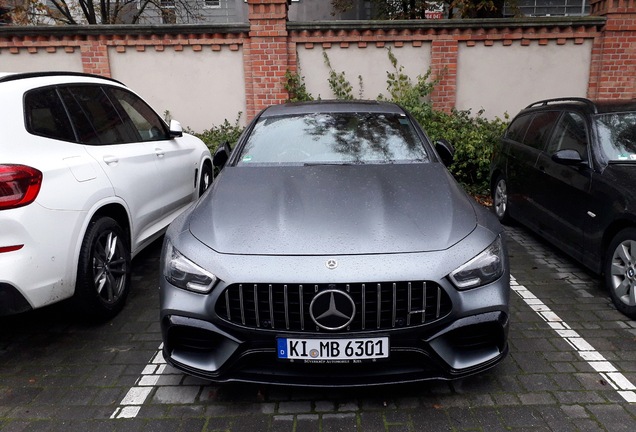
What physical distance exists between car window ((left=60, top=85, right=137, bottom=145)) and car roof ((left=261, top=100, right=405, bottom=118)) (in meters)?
1.27

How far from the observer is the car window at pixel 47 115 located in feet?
10.7

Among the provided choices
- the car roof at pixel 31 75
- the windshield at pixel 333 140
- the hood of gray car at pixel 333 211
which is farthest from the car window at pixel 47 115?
the windshield at pixel 333 140

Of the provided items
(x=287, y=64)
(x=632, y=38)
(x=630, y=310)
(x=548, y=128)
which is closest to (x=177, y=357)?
(x=630, y=310)

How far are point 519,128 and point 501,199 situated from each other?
0.95m

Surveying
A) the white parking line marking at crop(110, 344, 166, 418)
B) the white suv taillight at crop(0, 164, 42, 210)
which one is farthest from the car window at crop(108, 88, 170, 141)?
the white parking line marking at crop(110, 344, 166, 418)

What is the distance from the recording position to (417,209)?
2980 mm

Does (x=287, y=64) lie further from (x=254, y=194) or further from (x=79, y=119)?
(x=254, y=194)

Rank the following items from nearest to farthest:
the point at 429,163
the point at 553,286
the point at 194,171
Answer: the point at 429,163 < the point at 553,286 < the point at 194,171

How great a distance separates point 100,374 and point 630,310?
3.84m

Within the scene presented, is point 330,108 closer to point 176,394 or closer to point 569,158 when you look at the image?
point 569,158

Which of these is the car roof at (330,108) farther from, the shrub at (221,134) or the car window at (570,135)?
the shrub at (221,134)

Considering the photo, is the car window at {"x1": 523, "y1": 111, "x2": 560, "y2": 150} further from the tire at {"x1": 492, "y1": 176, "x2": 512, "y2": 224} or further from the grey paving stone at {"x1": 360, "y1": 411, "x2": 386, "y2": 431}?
the grey paving stone at {"x1": 360, "y1": 411, "x2": 386, "y2": 431}

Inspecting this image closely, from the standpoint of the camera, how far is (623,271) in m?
3.87

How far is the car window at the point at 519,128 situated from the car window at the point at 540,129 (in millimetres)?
107
